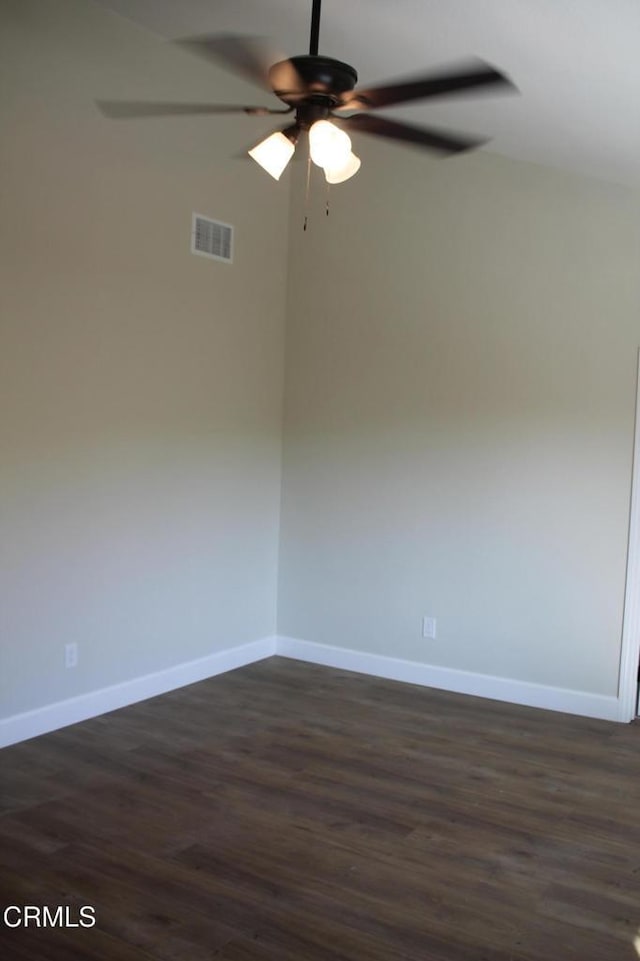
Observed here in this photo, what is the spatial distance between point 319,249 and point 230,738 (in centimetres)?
293

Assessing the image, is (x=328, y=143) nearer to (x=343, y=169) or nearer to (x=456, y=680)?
(x=343, y=169)

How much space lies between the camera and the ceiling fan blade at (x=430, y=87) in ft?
6.76

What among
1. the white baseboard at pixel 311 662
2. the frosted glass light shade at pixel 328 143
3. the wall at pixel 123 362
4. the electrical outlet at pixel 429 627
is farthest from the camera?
the electrical outlet at pixel 429 627

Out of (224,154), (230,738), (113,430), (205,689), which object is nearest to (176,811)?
(230,738)

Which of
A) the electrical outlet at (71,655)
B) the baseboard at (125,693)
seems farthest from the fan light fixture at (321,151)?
the baseboard at (125,693)

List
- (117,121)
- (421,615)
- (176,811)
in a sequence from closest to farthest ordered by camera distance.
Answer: (176,811)
(117,121)
(421,615)

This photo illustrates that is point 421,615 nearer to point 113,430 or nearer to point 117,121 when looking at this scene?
point 113,430

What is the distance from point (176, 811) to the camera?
10.0 feet

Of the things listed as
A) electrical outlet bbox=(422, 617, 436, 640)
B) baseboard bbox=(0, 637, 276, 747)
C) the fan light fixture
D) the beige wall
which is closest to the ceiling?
the fan light fixture

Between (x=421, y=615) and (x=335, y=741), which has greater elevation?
(x=421, y=615)

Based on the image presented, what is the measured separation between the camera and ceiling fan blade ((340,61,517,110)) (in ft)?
6.76

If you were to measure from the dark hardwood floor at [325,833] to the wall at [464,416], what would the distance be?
0.62 meters

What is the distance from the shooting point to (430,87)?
2.15 m

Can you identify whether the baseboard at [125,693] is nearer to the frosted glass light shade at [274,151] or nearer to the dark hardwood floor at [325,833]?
the dark hardwood floor at [325,833]
